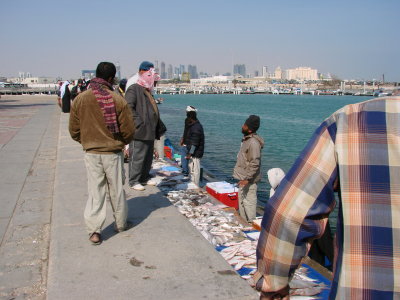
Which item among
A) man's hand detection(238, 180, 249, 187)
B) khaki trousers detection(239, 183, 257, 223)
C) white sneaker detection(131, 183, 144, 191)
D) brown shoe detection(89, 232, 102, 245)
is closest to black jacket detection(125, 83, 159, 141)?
white sneaker detection(131, 183, 144, 191)

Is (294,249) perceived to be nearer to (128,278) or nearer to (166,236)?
(128,278)

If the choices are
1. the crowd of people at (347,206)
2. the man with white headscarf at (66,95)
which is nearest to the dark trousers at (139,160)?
the crowd of people at (347,206)

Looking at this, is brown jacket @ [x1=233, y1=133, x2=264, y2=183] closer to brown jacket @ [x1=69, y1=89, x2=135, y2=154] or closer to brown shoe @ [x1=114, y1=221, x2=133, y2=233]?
brown shoe @ [x1=114, y1=221, x2=133, y2=233]

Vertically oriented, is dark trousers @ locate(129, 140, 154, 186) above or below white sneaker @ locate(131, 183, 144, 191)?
above

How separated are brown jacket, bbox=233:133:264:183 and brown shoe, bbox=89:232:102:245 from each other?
344 cm

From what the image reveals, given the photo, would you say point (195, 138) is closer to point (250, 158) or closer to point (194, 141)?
point (194, 141)

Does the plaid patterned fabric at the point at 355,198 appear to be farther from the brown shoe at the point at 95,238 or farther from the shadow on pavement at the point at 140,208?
the shadow on pavement at the point at 140,208

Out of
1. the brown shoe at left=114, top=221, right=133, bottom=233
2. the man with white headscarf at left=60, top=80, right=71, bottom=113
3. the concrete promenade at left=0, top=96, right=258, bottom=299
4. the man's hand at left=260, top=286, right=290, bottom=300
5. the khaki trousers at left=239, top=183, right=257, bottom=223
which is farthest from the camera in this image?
the man with white headscarf at left=60, top=80, right=71, bottom=113

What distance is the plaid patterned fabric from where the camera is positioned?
1.31 metres

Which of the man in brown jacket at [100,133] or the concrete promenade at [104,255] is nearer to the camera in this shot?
the concrete promenade at [104,255]

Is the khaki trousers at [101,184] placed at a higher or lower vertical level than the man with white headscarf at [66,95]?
lower

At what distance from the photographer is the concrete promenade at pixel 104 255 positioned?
3111mm

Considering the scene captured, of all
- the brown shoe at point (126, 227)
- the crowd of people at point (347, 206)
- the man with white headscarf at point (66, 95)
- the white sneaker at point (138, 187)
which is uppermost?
the man with white headscarf at point (66, 95)

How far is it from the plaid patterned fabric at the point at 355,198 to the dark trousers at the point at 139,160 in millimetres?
4732
